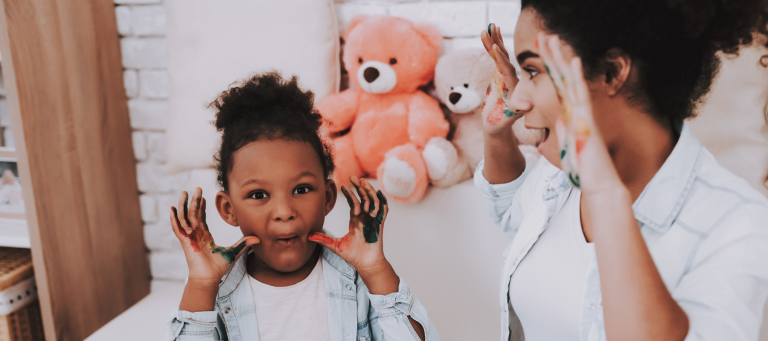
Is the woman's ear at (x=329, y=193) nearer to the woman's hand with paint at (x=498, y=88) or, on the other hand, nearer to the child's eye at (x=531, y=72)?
the woman's hand with paint at (x=498, y=88)

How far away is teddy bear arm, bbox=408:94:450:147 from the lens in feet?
3.93

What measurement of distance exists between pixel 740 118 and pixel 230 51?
1.24m

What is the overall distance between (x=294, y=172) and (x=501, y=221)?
477mm

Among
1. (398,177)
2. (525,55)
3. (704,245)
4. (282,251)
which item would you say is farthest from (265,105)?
(704,245)

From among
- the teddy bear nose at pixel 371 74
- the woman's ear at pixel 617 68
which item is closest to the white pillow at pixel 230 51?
the teddy bear nose at pixel 371 74

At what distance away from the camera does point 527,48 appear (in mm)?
616

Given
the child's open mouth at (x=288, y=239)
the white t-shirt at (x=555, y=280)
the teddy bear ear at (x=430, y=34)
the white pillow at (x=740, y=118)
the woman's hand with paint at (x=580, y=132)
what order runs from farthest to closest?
the teddy bear ear at (x=430, y=34) < the white pillow at (x=740, y=118) < the child's open mouth at (x=288, y=239) < the white t-shirt at (x=555, y=280) < the woman's hand with paint at (x=580, y=132)

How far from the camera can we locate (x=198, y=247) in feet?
2.54

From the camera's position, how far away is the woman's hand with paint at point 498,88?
0.84 metres

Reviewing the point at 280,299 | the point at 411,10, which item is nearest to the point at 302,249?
the point at 280,299

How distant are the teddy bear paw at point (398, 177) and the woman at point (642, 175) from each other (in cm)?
45

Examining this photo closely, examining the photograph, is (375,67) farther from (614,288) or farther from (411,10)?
(614,288)

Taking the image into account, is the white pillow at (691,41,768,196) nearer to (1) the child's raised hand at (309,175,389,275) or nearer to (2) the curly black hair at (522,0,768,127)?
(2) the curly black hair at (522,0,768,127)

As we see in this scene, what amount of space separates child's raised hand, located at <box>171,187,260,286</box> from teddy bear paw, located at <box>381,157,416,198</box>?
0.44 metres
